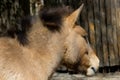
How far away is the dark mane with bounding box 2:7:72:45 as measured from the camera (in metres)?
5.59

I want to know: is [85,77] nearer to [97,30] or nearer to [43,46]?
[97,30]

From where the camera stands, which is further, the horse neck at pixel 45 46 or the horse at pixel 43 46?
Answer: the horse neck at pixel 45 46

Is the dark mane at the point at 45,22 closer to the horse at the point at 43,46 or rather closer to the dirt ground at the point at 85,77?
the horse at the point at 43,46

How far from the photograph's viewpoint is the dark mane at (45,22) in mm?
5588

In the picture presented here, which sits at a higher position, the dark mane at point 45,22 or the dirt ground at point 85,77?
the dark mane at point 45,22

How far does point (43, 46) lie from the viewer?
18.9 ft

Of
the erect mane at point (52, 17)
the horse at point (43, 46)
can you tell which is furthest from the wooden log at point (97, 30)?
the erect mane at point (52, 17)

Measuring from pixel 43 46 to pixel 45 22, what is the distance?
0.33 m

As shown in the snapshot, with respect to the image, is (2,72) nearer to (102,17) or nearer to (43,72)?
(43,72)

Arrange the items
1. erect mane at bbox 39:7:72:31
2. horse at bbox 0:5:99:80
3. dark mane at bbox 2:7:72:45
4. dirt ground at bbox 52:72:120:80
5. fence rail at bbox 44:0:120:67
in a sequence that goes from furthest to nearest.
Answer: fence rail at bbox 44:0:120:67
dirt ground at bbox 52:72:120:80
erect mane at bbox 39:7:72:31
dark mane at bbox 2:7:72:45
horse at bbox 0:5:99:80

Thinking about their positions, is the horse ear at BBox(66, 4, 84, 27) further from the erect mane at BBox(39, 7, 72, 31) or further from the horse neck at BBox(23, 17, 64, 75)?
the horse neck at BBox(23, 17, 64, 75)

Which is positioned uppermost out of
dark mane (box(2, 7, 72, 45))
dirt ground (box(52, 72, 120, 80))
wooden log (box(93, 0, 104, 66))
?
dark mane (box(2, 7, 72, 45))

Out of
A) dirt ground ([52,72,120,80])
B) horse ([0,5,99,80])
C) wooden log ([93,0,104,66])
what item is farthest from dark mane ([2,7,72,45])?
wooden log ([93,0,104,66])

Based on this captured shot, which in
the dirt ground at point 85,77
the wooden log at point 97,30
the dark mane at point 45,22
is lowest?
the dirt ground at point 85,77
